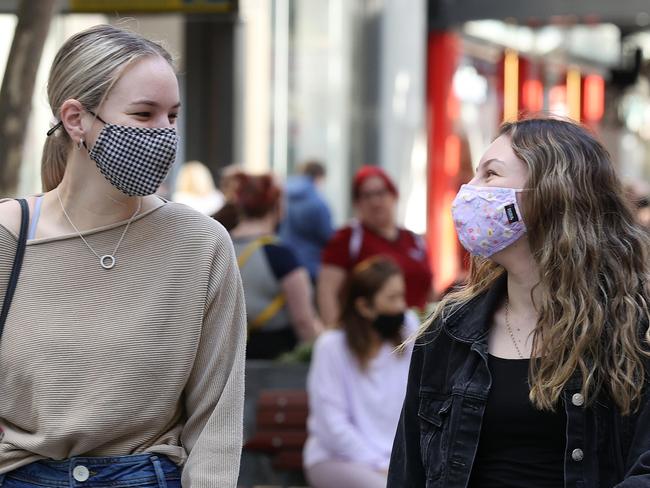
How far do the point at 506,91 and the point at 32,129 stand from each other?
12.3 meters

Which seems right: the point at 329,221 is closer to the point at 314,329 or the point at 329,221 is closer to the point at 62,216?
the point at 314,329

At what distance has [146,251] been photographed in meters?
3.33

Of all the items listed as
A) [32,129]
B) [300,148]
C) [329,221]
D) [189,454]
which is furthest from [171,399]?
[300,148]

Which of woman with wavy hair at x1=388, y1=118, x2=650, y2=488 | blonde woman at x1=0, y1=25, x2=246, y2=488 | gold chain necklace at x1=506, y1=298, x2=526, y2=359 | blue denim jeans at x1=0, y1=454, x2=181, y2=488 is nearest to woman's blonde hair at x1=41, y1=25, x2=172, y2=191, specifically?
blonde woman at x1=0, y1=25, x2=246, y2=488

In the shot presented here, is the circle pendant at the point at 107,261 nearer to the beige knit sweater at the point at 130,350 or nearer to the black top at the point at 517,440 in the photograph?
the beige knit sweater at the point at 130,350

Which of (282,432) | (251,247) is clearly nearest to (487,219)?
(282,432)

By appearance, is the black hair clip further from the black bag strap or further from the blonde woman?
the black bag strap

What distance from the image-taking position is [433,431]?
11.6ft

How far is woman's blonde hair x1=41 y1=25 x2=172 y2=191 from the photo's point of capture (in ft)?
10.7

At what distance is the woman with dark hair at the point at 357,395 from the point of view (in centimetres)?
659

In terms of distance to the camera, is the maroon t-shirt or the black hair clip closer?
the black hair clip

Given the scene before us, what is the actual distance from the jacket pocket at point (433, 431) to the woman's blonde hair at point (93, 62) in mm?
1086

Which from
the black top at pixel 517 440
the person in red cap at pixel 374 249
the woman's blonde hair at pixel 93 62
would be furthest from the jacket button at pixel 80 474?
the person in red cap at pixel 374 249

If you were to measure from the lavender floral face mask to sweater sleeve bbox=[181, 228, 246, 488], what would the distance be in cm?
63
